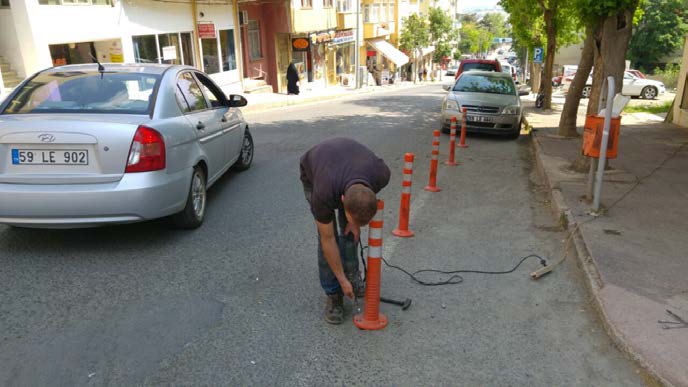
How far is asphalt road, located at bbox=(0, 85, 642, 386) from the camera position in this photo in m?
3.22

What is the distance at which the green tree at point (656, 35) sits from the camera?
47.6 m

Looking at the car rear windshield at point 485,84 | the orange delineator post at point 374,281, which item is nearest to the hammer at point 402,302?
the orange delineator post at point 374,281

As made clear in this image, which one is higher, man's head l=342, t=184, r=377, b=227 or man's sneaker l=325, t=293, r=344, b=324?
man's head l=342, t=184, r=377, b=227

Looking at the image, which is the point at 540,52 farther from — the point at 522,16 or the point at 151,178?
the point at 151,178

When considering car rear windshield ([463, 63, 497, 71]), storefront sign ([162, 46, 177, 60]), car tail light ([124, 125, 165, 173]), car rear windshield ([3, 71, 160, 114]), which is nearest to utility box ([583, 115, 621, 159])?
car tail light ([124, 125, 165, 173])

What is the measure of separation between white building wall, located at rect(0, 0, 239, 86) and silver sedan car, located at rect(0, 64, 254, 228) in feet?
36.3

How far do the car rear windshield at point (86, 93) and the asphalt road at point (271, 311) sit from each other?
125 cm

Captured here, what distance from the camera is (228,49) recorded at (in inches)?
982

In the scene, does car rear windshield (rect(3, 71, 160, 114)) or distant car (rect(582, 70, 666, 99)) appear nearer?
car rear windshield (rect(3, 71, 160, 114))

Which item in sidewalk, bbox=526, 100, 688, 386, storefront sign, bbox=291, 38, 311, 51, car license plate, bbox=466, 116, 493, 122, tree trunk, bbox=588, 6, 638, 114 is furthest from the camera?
storefront sign, bbox=291, 38, 311, 51

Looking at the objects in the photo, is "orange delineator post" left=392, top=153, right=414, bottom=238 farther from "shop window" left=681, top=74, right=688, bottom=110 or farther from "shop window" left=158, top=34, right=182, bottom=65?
"shop window" left=158, top=34, right=182, bottom=65

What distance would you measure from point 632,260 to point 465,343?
2152 mm

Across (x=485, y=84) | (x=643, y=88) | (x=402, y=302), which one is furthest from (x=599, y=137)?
(x=643, y=88)

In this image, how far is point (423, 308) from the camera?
4.07 meters
